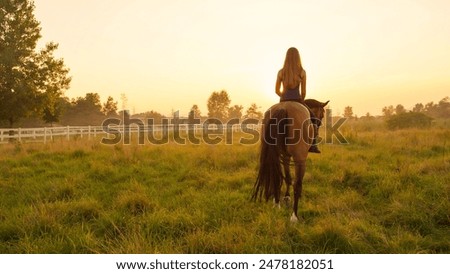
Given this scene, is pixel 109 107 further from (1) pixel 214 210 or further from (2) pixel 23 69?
(1) pixel 214 210

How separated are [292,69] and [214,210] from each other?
3163mm

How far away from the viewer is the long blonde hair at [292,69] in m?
6.11

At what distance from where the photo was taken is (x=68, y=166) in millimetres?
9977

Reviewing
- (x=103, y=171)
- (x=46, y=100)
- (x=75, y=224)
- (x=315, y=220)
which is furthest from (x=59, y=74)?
(x=315, y=220)

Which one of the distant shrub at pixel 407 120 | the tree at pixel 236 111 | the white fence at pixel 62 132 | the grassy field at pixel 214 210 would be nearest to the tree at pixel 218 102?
the tree at pixel 236 111

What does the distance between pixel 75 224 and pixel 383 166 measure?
8.14 metres

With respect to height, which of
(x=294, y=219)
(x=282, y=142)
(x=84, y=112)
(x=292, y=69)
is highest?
(x=84, y=112)

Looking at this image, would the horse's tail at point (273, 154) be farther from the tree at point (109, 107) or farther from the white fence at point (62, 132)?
the tree at point (109, 107)

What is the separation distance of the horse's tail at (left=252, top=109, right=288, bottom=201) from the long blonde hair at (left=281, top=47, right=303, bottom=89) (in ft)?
2.17

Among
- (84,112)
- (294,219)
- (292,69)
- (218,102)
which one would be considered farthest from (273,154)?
(218,102)

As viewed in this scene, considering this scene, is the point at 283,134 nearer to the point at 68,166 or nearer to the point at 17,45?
the point at 68,166

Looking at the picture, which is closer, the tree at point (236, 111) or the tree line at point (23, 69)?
the tree line at point (23, 69)

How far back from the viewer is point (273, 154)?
584 centimetres

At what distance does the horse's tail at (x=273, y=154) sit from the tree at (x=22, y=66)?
75.0 feet
